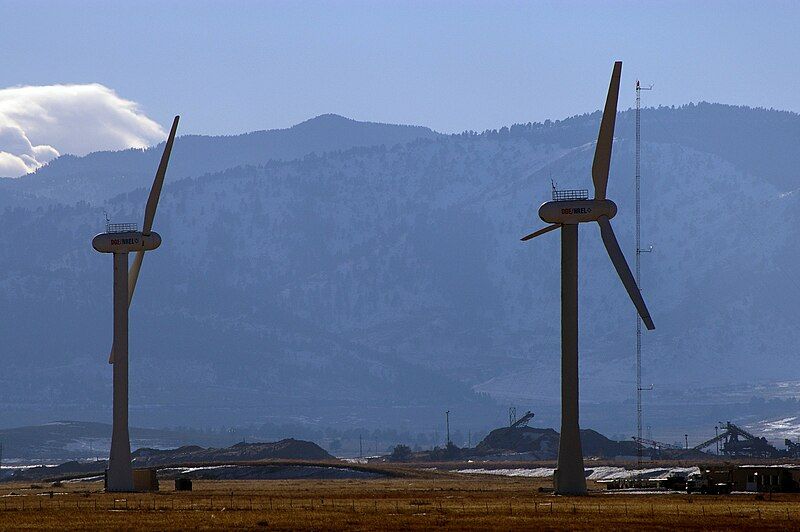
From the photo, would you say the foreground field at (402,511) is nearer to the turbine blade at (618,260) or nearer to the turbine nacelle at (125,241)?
the turbine blade at (618,260)

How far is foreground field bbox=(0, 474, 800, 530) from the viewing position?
88062mm

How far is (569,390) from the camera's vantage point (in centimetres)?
11688

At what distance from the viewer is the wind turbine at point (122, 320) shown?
136750mm

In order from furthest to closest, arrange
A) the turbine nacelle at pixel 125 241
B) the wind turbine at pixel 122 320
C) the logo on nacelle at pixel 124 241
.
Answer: the turbine nacelle at pixel 125 241 < the logo on nacelle at pixel 124 241 < the wind turbine at pixel 122 320

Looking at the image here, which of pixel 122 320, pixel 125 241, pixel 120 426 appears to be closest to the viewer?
pixel 120 426

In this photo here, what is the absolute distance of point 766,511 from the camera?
321 feet

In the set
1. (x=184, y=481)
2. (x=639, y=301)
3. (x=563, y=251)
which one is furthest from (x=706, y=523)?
(x=184, y=481)

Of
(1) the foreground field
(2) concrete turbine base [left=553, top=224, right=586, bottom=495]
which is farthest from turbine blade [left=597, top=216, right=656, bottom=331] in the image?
(1) the foreground field

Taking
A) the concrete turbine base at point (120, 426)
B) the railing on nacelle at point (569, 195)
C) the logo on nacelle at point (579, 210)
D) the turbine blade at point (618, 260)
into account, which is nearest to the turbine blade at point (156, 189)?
the concrete turbine base at point (120, 426)

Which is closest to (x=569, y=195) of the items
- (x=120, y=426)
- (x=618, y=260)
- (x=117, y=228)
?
(x=618, y=260)

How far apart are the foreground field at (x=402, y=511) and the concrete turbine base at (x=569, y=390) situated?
1829mm

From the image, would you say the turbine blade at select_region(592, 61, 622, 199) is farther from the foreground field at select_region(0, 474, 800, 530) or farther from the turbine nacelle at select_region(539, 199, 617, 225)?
the foreground field at select_region(0, 474, 800, 530)

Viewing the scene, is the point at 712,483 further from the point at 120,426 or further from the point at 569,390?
the point at 120,426

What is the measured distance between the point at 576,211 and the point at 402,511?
30.3m
